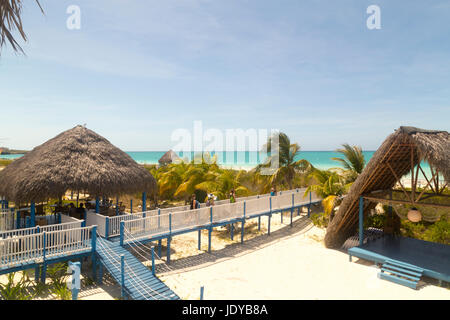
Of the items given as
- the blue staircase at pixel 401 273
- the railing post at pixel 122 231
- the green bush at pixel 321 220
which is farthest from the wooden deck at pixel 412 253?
the railing post at pixel 122 231

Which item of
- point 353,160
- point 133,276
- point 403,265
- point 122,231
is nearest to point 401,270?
point 403,265

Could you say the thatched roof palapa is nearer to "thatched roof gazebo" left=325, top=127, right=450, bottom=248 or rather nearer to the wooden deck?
"thatched roof gazebo" left=325, top=127, right=450, bottom=248

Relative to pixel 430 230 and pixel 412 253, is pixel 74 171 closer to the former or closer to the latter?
pixel 412 253

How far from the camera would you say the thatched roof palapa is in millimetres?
10656

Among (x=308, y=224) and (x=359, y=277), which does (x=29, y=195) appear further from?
(x=308, y=224)

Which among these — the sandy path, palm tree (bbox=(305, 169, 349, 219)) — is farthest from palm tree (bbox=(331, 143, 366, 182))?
the sandy path

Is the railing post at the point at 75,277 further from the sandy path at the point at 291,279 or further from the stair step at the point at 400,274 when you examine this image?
the stair step at the point at 400,274

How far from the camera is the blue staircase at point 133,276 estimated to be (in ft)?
26.4

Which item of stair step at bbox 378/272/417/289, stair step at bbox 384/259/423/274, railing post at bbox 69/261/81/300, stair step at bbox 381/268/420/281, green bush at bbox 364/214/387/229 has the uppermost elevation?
railing post at bbox 69/261/81/300

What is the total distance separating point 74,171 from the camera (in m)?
11.4

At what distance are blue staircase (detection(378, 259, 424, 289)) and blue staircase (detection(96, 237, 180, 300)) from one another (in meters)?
7.27

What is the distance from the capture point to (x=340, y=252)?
1234 cm

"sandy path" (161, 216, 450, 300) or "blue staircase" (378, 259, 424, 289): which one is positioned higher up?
"blue staircase" (378, 259, 424, 289)
